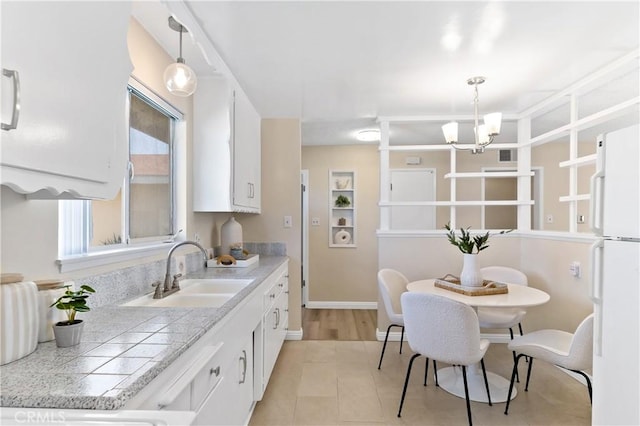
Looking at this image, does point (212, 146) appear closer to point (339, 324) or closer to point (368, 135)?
point (368, 135)

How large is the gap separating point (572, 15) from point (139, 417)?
2.48 m

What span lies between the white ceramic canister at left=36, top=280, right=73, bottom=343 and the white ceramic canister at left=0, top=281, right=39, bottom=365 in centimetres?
6

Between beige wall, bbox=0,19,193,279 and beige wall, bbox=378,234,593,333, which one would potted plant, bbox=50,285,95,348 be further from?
beige wall, bbox=378,234,593,333

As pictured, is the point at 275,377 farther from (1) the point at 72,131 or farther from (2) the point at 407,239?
(1) the point at 72,131

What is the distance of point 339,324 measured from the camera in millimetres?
4051

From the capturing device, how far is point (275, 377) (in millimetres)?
2652

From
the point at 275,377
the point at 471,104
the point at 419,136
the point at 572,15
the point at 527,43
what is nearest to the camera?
the point at 572,15

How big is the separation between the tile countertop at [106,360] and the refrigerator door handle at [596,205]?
1.84 metres

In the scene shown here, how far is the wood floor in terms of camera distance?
3627 millimetres

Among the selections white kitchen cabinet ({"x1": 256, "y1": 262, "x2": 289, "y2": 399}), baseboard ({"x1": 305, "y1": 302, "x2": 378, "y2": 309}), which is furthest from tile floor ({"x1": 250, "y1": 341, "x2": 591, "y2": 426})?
Answer: baseboard ({"x1": 305, "y1": 302, "x2": 378, "y2": 309})

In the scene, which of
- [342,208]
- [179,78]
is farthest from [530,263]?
[179,78]

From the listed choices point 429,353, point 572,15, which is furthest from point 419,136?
point 429,353

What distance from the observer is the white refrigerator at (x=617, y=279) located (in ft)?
4.62

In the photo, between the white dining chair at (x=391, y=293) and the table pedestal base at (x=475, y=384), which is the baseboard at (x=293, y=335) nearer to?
the white dining chair at (x=391, y=293)
